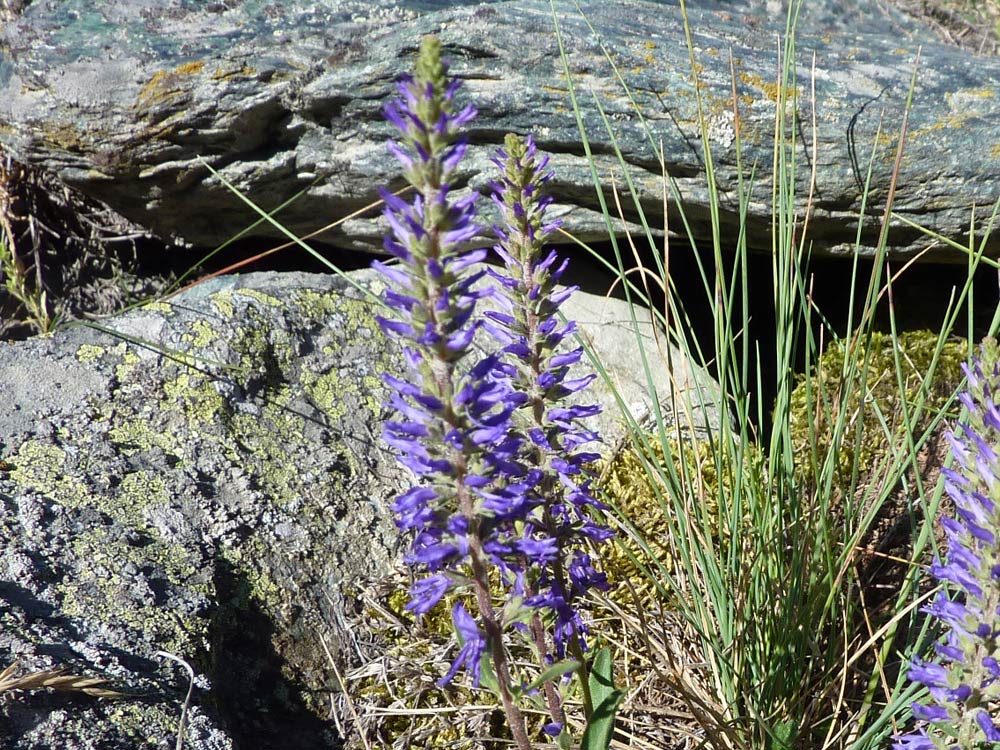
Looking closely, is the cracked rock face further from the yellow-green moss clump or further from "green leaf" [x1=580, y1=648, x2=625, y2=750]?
"green leaf" [x1=580, y1=648, x2=625, y2=750]

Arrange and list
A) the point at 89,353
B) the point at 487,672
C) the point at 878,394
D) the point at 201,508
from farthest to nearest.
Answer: the point at 878,394
the point at 89,353
the point at 201,508
the point at 487,672

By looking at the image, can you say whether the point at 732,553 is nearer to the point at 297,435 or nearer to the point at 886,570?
the point at 886,570

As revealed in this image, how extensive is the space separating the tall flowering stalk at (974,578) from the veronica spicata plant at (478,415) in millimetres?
710

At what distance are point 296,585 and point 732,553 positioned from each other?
4.23 feet

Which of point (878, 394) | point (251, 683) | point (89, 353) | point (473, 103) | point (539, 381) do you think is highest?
point (473, 103)

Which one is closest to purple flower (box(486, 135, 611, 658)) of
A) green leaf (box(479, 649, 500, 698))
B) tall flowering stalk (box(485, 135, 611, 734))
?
tall flowering stalk (box(485, 135, 611, 734))

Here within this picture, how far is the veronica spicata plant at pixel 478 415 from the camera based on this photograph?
1.41 m

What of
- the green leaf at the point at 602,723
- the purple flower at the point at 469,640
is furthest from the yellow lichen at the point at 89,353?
the green leaf at the point at 602,723

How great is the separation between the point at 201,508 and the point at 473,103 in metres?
1.80

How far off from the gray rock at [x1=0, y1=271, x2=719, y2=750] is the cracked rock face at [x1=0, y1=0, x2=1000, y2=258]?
65cm

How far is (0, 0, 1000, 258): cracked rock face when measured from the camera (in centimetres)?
333

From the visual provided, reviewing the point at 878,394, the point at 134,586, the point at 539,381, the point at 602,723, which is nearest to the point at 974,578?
the point at 602,723

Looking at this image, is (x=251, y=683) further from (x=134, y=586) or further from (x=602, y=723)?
(x=602, y=723)

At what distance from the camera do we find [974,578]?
1.55 m
